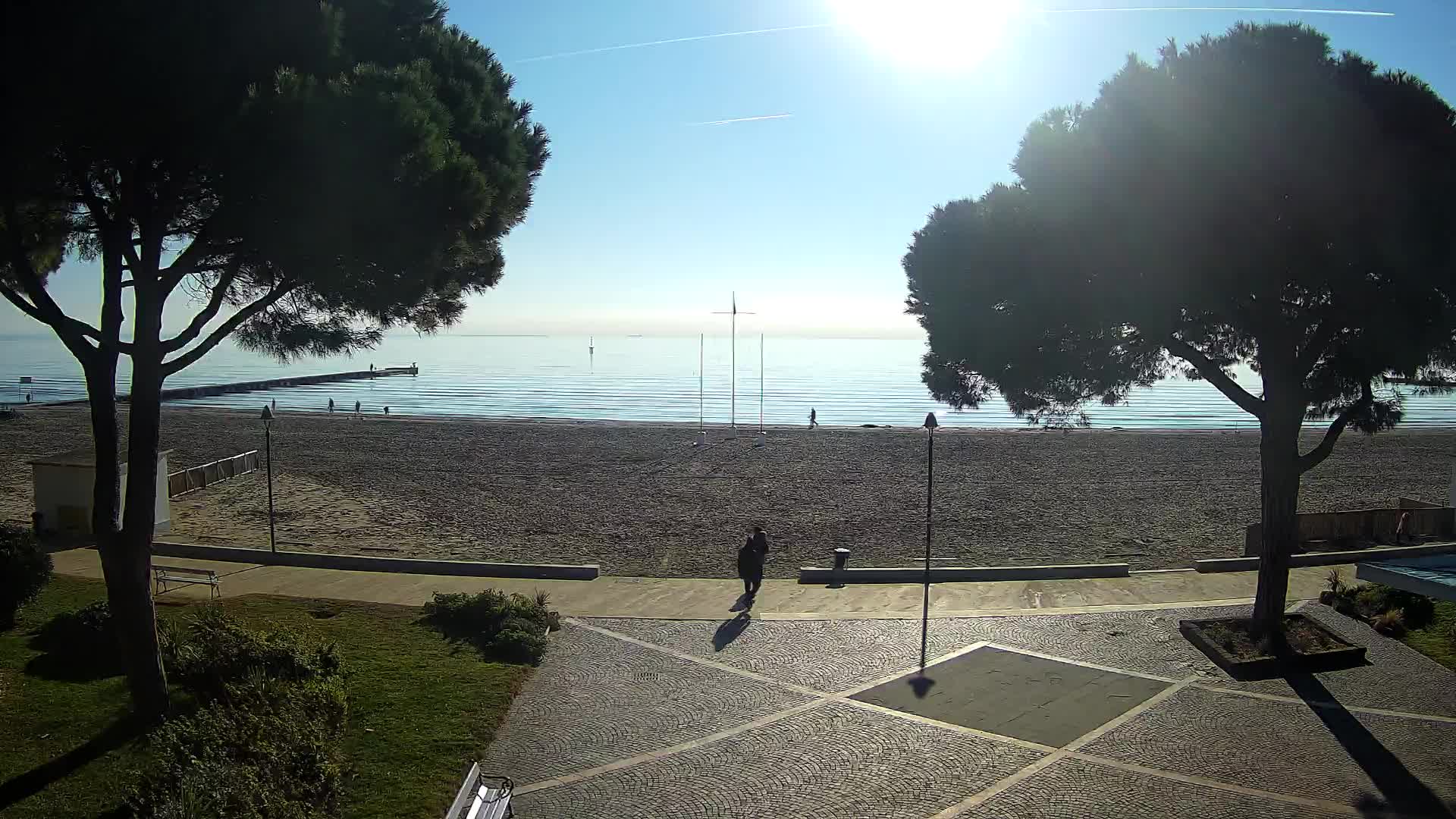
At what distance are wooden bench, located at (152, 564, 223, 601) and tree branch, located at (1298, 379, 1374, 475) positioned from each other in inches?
633

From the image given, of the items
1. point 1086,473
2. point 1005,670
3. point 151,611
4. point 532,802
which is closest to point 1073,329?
point 1005,670

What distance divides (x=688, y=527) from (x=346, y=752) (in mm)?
14705

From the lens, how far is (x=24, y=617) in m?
12.5

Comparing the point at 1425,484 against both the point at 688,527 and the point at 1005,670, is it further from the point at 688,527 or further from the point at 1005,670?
the point at 1005,670

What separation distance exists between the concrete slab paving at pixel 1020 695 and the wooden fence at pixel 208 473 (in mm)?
21894

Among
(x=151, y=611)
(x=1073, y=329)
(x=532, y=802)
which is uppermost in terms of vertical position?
(x=1073, y=329)

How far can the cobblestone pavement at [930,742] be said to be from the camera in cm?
812

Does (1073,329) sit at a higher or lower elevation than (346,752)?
higher

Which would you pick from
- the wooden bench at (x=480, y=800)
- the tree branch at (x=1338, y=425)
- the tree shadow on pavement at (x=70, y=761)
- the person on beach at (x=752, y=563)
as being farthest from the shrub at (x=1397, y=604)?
the tree shadow on pavement at (x=70, y=761)

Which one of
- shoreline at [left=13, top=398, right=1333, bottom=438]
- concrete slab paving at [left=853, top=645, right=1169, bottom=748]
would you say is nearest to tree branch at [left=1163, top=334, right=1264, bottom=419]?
concrete slab paving at [left=853, top=645, right=1169, bottom=748]

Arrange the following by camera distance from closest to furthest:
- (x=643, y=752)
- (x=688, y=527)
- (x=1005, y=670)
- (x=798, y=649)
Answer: (x=643, y=752), (x=1005, y=670), (x=798, y=649), (x=688, y=527)

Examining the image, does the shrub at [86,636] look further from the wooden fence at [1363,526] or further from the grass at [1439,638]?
the wooden fence at [1363,526]

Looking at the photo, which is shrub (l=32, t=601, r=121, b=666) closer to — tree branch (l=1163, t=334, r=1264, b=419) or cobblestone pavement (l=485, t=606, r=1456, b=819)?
cobblestone pavement (l=485, t=606, r=1456, b=819)

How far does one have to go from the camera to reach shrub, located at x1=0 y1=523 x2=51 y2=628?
12.0 metres
